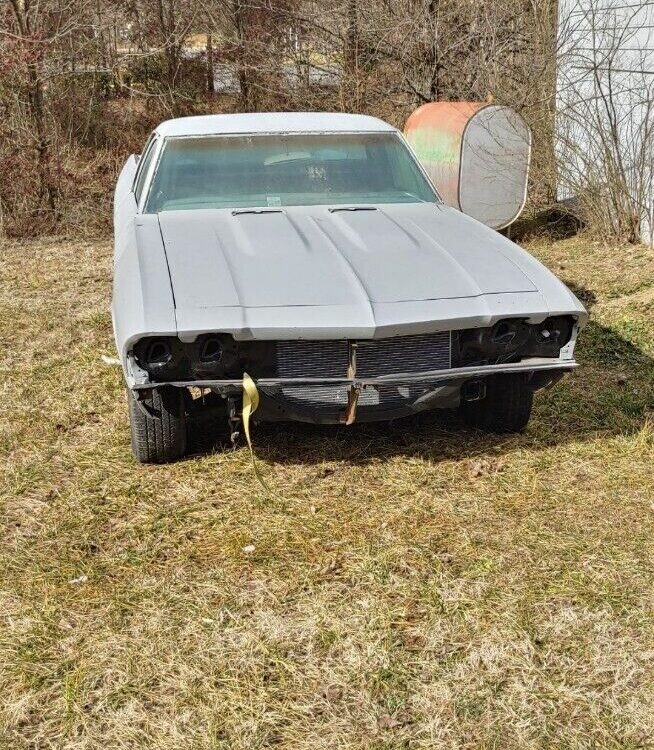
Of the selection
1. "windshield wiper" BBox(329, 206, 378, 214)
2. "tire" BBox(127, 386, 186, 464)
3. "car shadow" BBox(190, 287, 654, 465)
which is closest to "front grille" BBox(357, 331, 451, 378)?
"car shadow" BBox(190, 287, 654, 465)

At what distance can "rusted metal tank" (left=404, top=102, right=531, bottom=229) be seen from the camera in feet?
27.4

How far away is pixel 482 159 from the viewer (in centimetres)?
838

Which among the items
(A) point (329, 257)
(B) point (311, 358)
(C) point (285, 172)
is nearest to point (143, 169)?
(C) point (285, 172)

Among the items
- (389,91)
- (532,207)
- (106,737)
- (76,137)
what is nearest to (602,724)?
(106,737)

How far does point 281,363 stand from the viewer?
12.3 ft

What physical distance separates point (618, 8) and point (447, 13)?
2.71 metres

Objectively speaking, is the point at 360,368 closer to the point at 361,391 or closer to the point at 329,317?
the point at 361,391

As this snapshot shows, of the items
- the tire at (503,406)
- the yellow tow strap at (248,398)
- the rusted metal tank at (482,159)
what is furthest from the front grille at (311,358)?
the rusted metal tank at (482,159)

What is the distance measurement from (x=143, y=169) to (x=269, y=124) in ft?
3.10

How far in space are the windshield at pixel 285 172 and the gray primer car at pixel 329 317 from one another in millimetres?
139

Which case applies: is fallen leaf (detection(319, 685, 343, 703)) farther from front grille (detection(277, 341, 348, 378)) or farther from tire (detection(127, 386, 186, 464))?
tire (detection(127, 386, 186, 464))

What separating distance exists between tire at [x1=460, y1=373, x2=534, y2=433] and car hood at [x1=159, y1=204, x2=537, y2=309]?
0.59 metres

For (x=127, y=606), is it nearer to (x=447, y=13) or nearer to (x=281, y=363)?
(x=281, y=363)

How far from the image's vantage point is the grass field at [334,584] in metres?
2.68
